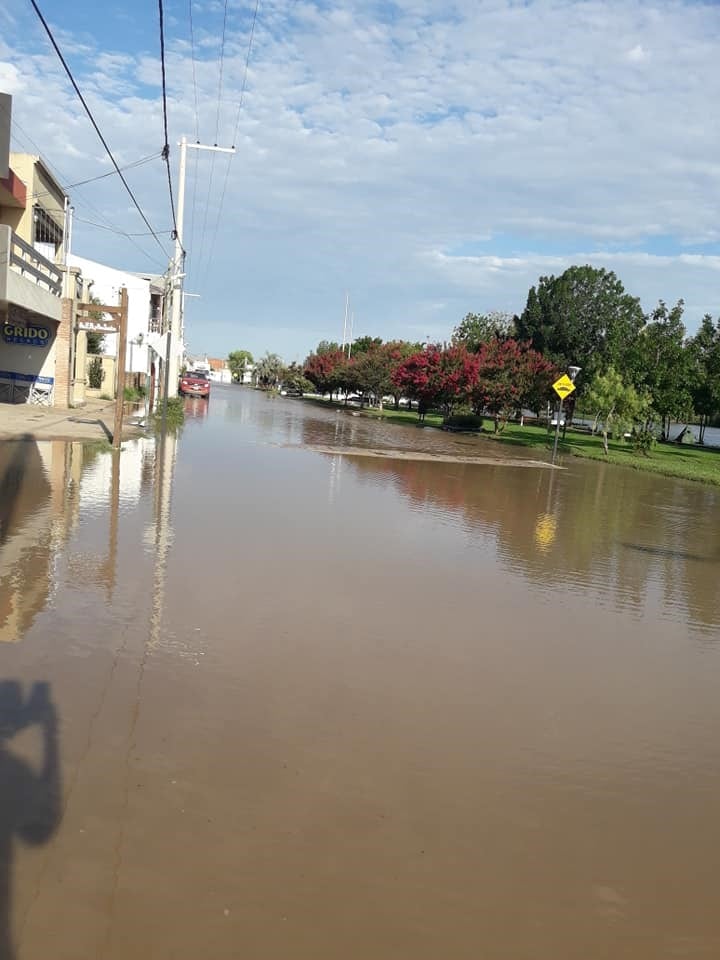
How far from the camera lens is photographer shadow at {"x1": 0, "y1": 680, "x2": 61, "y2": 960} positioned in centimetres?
378

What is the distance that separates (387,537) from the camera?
42.1ft

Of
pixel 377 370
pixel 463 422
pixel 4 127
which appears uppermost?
pixel 4 127

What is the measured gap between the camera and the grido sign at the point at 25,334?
1177 inches

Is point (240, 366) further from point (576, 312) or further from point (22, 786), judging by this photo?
point (22, 786)

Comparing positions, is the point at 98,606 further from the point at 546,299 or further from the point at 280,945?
the point at 546,299

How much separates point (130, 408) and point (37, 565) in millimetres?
28883

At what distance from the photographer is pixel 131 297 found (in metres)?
57.4

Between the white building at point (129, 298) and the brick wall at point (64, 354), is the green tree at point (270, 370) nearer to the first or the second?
the white building at point (129, 298)

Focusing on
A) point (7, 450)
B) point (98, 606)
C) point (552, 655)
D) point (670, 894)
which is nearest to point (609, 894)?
point (670, 894)

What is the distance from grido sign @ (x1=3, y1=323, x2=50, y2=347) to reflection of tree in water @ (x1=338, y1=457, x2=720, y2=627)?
487 inches

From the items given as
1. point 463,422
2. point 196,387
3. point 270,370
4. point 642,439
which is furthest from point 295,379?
point 642,439

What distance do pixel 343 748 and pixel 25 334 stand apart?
28.0 m

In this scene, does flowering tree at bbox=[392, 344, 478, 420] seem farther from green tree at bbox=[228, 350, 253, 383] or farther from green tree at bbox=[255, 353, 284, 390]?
green tree at bbox=[228, 350, 253, 383]

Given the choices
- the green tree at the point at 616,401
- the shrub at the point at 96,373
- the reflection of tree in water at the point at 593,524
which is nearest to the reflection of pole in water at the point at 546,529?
the reflection of tree in water at the point at 593,524
